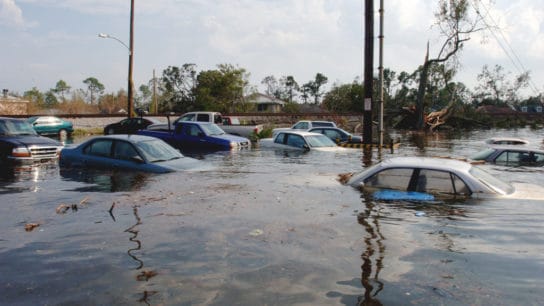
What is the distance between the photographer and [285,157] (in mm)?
17422

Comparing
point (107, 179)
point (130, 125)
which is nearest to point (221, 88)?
point (130, 125)

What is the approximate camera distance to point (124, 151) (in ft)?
40.9

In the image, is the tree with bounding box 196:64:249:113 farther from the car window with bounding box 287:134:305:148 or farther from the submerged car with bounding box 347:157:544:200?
the submerged car with bounding box 347:157:544:200

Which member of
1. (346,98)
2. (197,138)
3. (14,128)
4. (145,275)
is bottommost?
(145,275)

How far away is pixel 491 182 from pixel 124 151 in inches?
344

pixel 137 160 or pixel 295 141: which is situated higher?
pixel 295 141

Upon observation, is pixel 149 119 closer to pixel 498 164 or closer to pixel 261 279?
pixel 498 164

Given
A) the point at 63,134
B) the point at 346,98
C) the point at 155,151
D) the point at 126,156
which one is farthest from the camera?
the point at 346,98

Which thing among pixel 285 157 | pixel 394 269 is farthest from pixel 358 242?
pixel 285 157

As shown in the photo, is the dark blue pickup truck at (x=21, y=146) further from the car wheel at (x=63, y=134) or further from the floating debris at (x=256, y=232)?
the car wheel at (x=63, y=134)

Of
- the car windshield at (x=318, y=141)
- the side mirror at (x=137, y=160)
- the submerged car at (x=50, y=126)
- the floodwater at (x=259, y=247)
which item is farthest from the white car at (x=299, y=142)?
the submerged car at (x=50, y=126)

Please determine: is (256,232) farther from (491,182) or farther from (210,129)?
(210,129)

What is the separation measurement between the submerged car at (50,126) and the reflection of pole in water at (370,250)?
25691mm

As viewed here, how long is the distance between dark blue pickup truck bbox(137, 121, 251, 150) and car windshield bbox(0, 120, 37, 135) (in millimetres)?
5274
